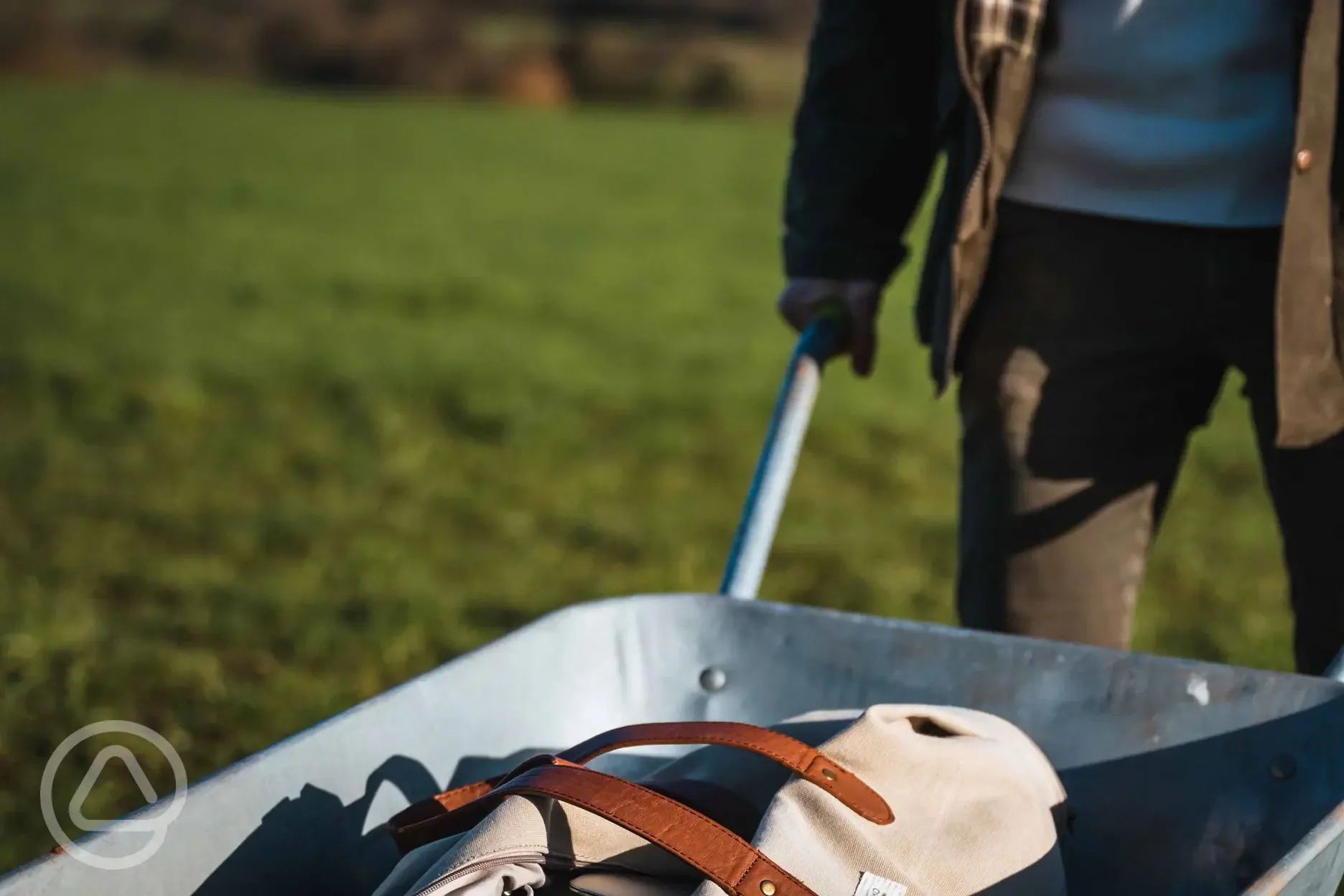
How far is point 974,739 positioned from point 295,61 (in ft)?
90.0

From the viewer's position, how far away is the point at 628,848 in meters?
1.18

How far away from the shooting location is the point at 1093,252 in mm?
1708

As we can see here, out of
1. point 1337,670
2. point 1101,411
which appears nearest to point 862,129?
point 1101,411

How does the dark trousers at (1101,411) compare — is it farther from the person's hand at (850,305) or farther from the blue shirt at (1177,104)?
the person's hand at (850,305)

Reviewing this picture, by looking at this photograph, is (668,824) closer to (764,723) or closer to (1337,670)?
(764,723)

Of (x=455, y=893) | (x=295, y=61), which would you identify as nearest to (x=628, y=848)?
(x=455, y=893)

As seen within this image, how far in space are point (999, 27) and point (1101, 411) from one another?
0.44 meters

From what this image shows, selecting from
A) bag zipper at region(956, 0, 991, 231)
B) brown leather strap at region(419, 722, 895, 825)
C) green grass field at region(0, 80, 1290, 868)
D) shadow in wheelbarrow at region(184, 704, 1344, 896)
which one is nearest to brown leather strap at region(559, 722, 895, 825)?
brown leather strap at region(419, 722, 895, 825)

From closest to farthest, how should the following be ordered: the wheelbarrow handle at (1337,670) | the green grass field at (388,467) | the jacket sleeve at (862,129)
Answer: the wheelbarrow handle at (1337,670) → the jacket sleeve at (862,129) → the green grass field at (388,467)

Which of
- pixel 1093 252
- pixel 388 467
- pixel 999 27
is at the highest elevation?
pixel 999 27

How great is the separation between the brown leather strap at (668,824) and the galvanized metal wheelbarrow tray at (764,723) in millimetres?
229

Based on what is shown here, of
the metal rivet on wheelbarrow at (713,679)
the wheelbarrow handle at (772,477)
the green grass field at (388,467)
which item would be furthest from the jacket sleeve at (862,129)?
the green grass field at (388,467)

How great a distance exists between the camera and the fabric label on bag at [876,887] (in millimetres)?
1151

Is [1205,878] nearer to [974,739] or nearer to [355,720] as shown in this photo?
[974,739]
